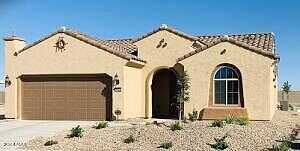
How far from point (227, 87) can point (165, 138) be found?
8.23m

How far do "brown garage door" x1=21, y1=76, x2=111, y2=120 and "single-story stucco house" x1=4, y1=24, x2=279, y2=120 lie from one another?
5 centimetres

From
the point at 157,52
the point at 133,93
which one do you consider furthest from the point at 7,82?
the point at 157,52

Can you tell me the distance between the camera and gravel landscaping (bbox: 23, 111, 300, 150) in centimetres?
1697

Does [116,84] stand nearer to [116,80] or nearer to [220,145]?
[116,80]

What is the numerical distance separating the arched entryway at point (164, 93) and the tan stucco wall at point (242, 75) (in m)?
3.74

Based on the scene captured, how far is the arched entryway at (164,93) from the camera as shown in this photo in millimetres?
29812

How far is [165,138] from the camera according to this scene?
59.3ft

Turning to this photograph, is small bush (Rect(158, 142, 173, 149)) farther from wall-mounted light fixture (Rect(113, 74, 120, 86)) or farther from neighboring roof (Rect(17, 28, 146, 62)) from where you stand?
neighboring roof (Rect(17, 28, 146, 62))

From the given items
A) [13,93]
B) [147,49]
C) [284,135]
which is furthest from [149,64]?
[284,135]

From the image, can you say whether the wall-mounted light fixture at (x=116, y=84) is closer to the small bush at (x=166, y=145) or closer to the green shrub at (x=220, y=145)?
the small bush at (x=166, y=145)

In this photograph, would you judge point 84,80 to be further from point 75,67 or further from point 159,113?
point 159,113

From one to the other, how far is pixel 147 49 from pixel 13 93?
801 centimetres

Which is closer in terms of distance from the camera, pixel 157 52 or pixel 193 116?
pixel 193 116

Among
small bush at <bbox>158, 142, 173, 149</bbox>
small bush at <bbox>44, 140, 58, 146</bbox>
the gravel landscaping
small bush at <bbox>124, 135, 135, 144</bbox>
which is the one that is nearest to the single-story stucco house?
the gravel landscaping
